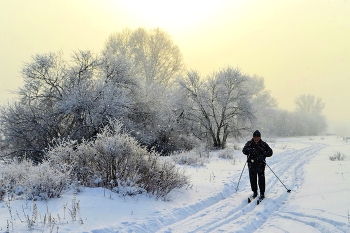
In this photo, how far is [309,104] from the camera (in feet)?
276

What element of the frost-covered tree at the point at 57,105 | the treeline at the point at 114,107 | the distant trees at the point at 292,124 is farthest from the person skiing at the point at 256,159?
the distant trees at the point at 292,124

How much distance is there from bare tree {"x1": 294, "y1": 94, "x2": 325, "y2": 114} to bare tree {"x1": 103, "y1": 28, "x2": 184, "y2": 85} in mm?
59601

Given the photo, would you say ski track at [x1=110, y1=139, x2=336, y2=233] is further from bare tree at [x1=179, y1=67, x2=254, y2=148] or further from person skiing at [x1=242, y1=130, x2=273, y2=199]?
bare tree at [x1=179, y1=67, x2=254, y2=148]

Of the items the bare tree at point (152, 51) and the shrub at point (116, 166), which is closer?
the shrub at point (116, 166)

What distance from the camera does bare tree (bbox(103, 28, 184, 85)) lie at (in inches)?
1488

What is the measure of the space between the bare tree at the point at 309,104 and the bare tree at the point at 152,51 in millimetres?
59601

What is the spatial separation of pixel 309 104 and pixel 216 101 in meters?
70.2

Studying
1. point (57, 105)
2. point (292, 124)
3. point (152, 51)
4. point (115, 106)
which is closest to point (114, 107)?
point (115, 106)

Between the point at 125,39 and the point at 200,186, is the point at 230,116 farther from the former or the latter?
the point at 125,39

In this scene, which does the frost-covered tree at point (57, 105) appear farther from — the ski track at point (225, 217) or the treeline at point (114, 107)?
the ski track at point (225, 217)

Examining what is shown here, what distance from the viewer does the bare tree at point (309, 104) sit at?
83.5 metres

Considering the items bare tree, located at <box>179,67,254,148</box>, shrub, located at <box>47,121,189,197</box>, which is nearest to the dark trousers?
shrub, located at <box>47,121,189,197</box>

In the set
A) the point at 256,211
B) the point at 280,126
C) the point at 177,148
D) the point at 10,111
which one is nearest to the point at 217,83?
the point at 177,148

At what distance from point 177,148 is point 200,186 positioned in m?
14.9
